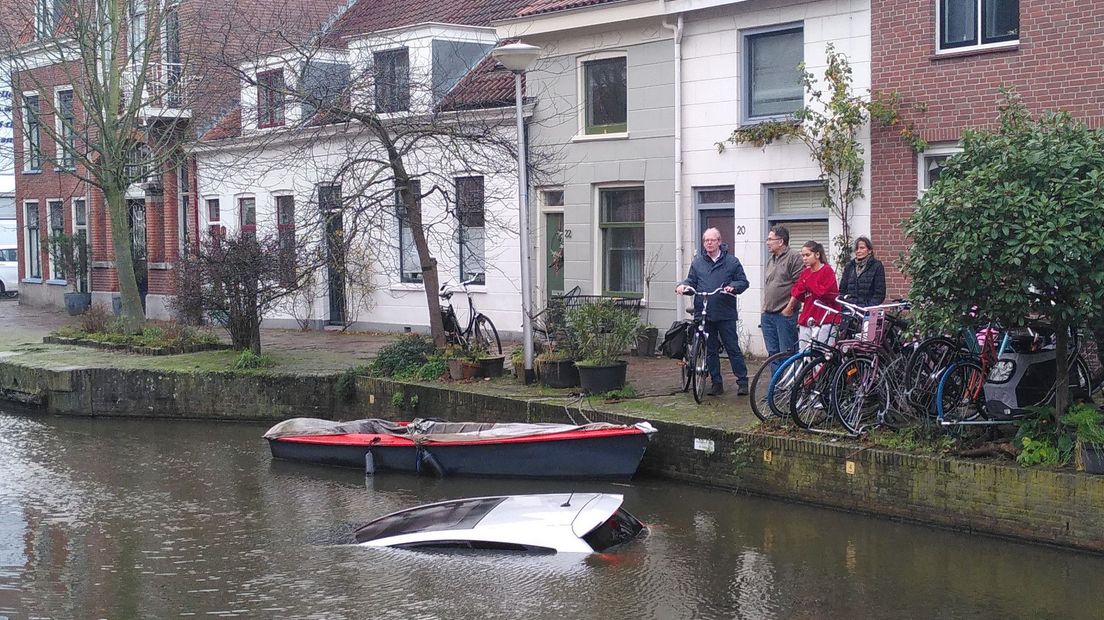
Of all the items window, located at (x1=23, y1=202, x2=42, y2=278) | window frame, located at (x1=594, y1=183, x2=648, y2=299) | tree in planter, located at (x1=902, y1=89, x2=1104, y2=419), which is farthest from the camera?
window, located at (x1=23, y1=202, x2=42, y2=278)

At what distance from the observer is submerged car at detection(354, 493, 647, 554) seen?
1000 cm

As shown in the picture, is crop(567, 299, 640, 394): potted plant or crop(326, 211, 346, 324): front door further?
crop(326, 211, 346, 324): front door

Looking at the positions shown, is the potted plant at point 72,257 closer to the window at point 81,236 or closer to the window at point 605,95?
the window at point 81,236

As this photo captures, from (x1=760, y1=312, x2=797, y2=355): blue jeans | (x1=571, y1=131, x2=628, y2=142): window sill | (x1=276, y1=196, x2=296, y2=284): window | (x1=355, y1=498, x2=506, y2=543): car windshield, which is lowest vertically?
(x1=355, y1=498, x2=506, y2=543): car windshield

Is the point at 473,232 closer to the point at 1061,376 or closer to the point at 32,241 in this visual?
the point at 1061,376

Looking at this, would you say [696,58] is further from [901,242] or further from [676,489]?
[676,489]

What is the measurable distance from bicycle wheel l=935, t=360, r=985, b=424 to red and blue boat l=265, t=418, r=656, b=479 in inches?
118

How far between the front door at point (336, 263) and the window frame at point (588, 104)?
4254 millimetres

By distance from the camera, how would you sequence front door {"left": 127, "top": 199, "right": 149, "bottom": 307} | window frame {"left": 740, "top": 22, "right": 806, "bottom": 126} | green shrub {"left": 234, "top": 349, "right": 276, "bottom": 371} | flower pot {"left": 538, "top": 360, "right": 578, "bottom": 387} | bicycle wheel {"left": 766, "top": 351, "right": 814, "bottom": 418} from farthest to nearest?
front door {"left": 127, "top": 199, "right": 149, "bottom": 307}
green shrub {"left": 234, "top": 349, "right": 276, "bottom": 371}
window frame {"left": 740, "top": 22, "right": 806, "bottom": 126}
flower pot {"left": 538, "top": 360, "right": 578, "bottom": 387}
bicycle wheel {"left": 766, "top": 351, "right": 814, "bottom": 418}

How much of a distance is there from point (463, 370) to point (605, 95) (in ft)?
19.1

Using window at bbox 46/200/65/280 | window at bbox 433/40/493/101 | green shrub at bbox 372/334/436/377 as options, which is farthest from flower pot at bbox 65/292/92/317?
green shrub at bbox 372/334/436/377

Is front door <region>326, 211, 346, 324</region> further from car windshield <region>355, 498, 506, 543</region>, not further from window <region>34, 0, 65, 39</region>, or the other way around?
window <region>34, 0, 65, 39</region>

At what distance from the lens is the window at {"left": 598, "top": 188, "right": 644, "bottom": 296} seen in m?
19.6

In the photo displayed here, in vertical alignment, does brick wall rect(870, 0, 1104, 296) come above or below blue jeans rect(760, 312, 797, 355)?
above
